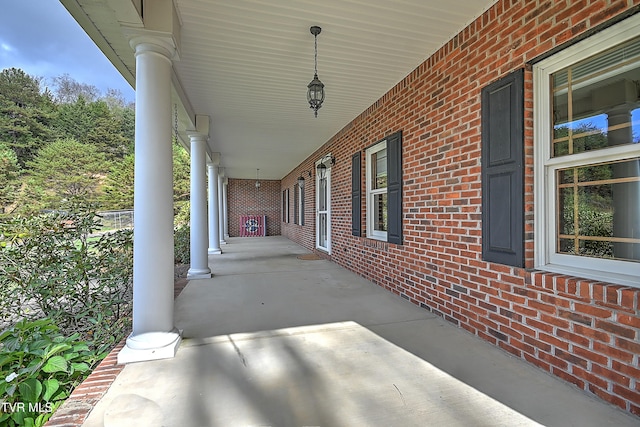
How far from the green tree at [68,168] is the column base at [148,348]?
22688 mm

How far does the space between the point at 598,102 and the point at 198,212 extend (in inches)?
202

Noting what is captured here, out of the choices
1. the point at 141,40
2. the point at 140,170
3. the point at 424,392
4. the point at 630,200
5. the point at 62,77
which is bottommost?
the point at 424,392

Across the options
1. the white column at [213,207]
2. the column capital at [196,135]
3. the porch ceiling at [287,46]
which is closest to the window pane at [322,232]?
the white column at [213,207]

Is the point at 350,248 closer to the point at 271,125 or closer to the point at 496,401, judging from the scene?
the point at 271,125

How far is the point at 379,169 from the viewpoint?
16.0 feet

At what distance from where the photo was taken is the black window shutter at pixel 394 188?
3.98m

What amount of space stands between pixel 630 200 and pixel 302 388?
7.63 feet

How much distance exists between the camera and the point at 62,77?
30281 millimetres

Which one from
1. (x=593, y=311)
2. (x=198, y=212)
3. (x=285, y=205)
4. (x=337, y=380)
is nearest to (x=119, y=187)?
(x=285, y=205)

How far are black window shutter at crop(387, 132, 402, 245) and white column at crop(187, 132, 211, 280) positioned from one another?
Answer: 124 inches

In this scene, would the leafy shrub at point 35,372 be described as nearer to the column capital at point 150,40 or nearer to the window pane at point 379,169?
the column capital at point 150,40

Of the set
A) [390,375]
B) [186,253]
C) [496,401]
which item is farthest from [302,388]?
[186,253]

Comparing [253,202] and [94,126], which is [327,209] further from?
[94,126]

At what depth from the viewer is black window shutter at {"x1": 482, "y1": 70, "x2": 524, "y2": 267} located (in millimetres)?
2320
